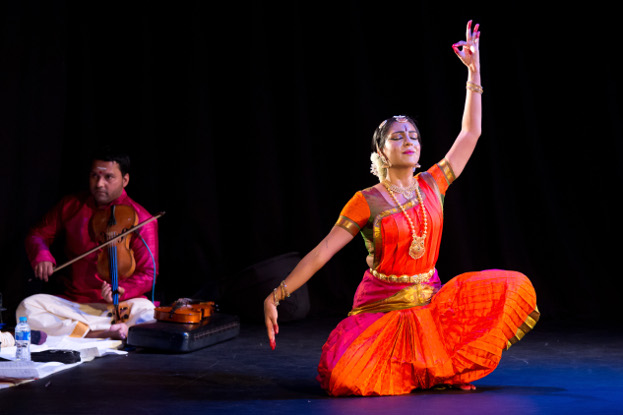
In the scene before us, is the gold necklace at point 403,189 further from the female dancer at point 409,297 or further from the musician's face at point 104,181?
the musician's face at point 104,181

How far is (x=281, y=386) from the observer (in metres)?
3.17

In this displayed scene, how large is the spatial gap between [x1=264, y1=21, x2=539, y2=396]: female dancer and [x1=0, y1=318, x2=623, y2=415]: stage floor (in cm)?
11

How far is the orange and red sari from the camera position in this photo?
9.62 ft

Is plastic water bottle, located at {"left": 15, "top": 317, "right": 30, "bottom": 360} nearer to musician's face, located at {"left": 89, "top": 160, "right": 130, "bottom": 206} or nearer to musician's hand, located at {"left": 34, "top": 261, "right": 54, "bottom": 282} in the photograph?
musician's hand, located at {"left": 34, "top": 261, "right": 54, "bottom": 282}

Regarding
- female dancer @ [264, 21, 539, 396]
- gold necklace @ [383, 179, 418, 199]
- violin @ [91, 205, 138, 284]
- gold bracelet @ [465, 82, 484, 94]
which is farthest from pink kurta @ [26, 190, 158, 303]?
gold bracelet @ [465, 82, 484, 94]

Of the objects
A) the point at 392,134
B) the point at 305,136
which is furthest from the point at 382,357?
the point at 305,136

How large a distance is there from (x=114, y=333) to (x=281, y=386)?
1.56 meters

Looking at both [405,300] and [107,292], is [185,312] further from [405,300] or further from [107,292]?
[405,300]

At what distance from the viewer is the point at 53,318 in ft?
14.5

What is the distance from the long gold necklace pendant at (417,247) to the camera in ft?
10.2

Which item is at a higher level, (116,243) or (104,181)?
(104,181)

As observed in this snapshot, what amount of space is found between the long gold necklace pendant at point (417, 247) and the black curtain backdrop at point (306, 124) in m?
2.16

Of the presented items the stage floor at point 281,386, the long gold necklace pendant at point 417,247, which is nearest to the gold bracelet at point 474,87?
the long gold necklace pendant at point 417,247

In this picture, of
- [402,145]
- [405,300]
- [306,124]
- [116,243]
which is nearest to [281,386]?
[405,300]
